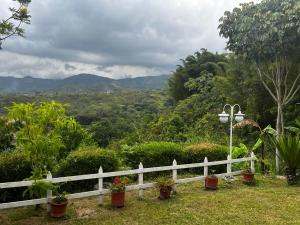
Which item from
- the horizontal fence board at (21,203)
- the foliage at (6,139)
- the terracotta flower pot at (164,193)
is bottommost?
the terracotta flower pot at (164,193)

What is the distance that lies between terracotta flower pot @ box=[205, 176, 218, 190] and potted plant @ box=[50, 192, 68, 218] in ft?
15.2

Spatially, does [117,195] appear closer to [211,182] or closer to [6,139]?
[211,182]

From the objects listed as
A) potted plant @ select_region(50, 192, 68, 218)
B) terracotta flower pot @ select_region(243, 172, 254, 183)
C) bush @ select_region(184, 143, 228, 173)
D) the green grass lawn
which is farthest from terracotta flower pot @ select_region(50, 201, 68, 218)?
terracotta flower pot @ select_region(243, 172, 254, 183)

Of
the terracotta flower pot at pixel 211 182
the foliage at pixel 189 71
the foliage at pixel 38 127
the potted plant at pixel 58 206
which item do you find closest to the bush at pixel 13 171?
the foliage at pixel 38 127

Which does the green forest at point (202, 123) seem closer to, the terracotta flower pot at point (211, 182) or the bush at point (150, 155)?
the bush at point (150, 155)

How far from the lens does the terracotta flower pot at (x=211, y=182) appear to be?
31.8 ft

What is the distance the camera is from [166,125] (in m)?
23.7

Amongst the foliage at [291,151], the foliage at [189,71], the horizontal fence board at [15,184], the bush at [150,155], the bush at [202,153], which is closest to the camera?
the horizontal fence board at [15,184]

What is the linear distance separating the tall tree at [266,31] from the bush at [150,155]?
19.0 feet

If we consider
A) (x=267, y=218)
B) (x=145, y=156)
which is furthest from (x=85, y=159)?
(x=267, y=218)

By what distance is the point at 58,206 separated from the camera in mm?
6723

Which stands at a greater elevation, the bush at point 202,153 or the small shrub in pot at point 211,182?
the bush at point 202,153

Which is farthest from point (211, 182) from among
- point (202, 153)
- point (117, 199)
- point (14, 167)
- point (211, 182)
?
point (14, 167)

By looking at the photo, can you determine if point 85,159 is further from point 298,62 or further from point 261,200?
point 298,62
